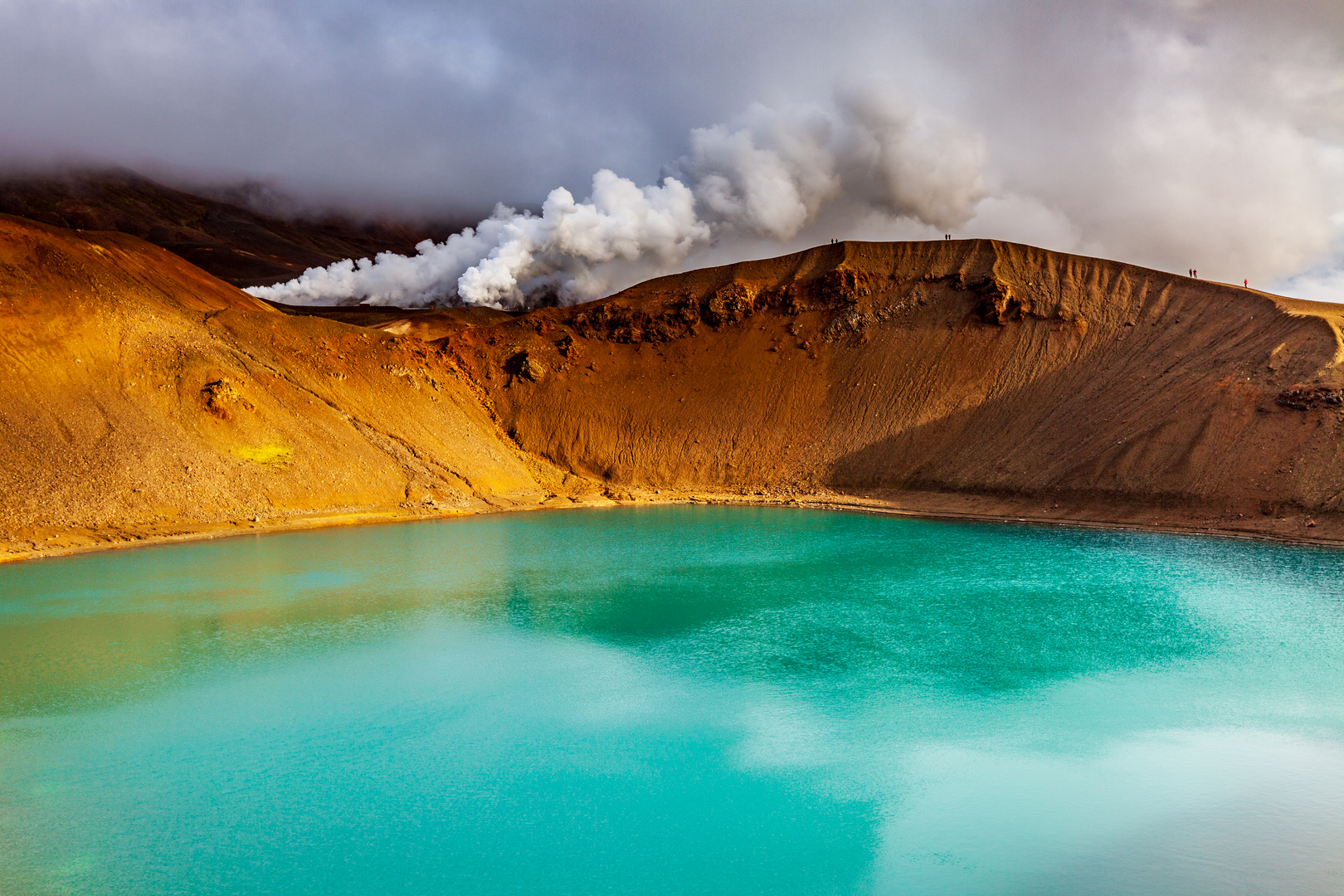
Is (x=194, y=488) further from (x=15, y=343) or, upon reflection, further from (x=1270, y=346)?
(x=1270, y=346)

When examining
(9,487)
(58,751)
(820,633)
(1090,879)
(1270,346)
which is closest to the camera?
(1090,879)

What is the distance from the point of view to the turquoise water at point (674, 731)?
1063cm

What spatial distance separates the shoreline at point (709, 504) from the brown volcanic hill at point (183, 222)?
242 ft

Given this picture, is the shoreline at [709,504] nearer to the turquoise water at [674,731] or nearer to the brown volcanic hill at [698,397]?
the brown volcanic hill at [698,397]

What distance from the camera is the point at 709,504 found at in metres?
47.1

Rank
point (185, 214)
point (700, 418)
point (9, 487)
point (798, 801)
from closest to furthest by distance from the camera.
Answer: point (798, 801)
point (9, 487)
point (700, 418)
point (185, 214)

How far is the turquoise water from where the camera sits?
419 inches

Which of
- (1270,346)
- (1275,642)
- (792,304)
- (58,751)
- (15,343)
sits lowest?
(58,751)

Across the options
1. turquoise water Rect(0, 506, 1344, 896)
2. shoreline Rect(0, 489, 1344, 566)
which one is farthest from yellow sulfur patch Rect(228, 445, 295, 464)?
turquoise water Rect(0, 506, 1344, 896)

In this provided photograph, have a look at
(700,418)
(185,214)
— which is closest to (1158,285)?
(700,418)

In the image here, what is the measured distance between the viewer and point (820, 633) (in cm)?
2083

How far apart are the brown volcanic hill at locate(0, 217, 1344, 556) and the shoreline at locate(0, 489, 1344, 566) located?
0.80 feet

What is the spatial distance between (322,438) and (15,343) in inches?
489

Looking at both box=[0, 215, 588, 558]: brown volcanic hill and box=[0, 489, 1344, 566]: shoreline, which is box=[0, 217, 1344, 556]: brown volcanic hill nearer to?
box=[0, 215, 588, 558]: brown volcanic hill
